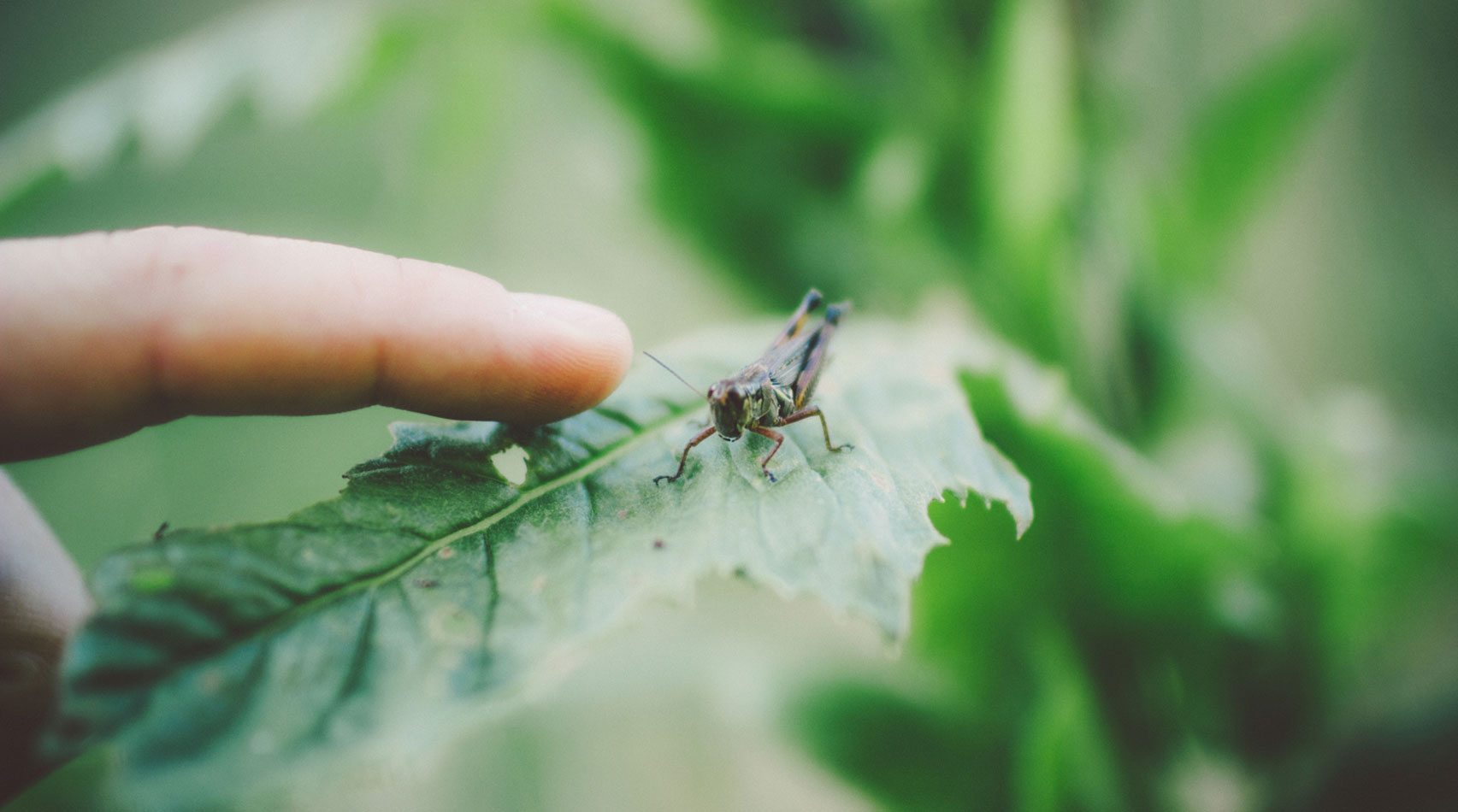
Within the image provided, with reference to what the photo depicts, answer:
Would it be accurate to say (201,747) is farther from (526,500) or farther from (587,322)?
(587,322)

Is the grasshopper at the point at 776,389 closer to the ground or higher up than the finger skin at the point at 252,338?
higher up

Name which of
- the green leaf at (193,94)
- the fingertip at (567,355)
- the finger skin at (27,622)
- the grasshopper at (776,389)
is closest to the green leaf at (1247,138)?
the grasshopper at (776,389)

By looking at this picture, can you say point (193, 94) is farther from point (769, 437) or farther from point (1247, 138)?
point (1247, 138)

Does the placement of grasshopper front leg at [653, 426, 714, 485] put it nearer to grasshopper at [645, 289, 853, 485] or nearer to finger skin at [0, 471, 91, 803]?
grasshopper at [645, 289, 853, 485]

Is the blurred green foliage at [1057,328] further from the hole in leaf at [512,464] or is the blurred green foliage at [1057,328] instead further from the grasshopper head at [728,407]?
the hole in leaf at [512,464]

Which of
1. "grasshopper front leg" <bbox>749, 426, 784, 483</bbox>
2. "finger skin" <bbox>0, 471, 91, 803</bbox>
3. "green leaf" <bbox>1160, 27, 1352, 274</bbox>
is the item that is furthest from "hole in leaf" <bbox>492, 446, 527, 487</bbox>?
"green leaf" <bbox>1160, 27, 1352, 274</bbox>

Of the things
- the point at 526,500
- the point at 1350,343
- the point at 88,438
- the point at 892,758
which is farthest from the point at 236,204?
the point at 1350,343

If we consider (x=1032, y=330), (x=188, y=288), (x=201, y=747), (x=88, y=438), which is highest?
(x=1032, y=330)
